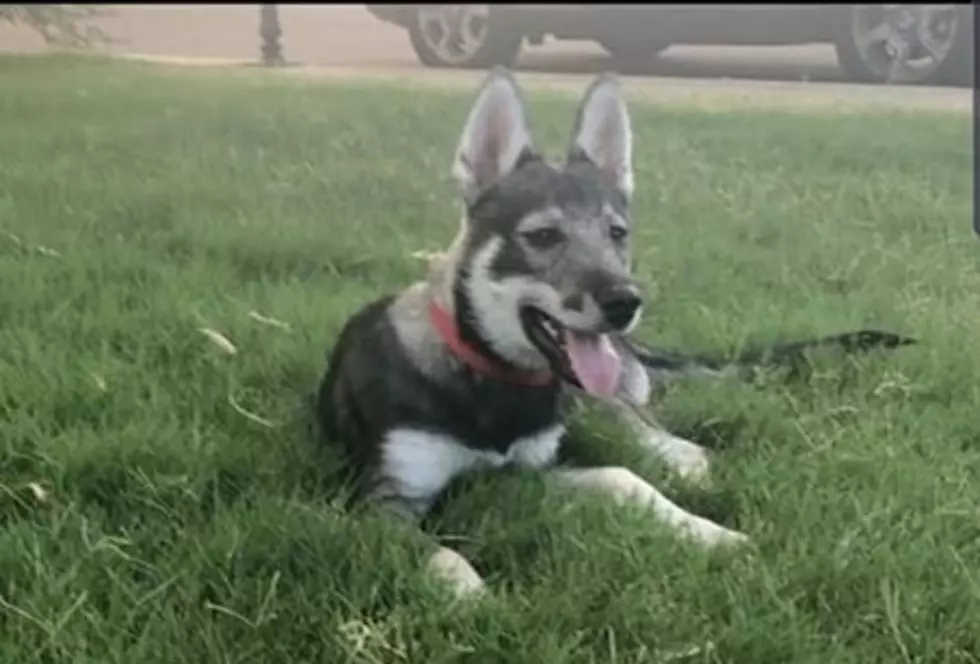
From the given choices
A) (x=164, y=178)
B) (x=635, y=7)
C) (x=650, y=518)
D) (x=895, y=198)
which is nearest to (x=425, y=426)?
(x=650, y=518)

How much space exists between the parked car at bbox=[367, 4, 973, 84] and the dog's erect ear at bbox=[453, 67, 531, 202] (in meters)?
0.45

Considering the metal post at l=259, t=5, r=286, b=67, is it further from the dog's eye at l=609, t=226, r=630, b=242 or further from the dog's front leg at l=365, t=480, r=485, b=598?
the dog's front leg at l=365, t=480, r=485, b=598

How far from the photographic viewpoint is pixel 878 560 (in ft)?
5.35

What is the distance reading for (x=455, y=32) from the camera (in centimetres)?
228

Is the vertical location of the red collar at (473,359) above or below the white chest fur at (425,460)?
above

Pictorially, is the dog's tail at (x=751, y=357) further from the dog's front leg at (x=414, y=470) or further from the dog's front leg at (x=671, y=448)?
the dog's front leg at (x=414, y=470)

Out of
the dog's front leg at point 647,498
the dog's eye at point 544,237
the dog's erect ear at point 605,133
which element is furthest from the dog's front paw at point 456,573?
the dog's erect ear at point 605,133

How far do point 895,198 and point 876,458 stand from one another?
2.39 feet

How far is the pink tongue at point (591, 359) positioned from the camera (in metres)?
1.77

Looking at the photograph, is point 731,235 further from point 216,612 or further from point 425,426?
point 216,612

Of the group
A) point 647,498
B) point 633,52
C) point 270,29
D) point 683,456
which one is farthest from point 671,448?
point 270,29

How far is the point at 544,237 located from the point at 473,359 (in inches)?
6.4

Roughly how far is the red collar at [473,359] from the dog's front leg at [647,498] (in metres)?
0.11

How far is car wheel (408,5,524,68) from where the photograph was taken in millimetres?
2271
